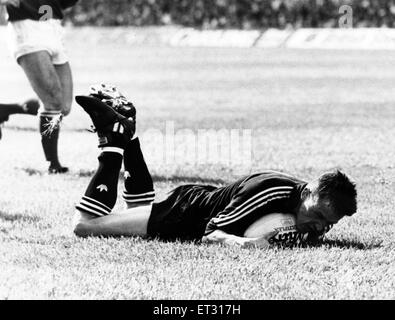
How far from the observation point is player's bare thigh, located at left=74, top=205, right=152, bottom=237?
231 inches

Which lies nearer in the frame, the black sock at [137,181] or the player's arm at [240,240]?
the player's arm at [240,240]

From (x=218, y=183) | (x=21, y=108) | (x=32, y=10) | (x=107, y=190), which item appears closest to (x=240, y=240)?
(x=107, y=190)

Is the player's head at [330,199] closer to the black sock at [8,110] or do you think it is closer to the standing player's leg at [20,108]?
the standing player's leg at [20,108]

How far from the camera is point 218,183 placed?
27.5 ft

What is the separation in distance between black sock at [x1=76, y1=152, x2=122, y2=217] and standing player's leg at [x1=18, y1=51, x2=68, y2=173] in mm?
2704

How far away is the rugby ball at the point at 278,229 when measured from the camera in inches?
213

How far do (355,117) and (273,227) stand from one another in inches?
380

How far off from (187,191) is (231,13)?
113 ft

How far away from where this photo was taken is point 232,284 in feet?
15.8

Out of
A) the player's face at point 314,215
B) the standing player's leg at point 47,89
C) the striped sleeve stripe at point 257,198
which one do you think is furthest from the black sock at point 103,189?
the standing player's leg at point 47,89

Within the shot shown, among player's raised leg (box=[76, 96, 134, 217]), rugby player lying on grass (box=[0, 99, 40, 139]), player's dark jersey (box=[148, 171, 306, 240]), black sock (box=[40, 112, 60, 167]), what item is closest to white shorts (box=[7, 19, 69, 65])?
black sock (box=[40, 112, 60, 167])

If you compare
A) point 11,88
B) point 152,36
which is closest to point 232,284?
point 11,88

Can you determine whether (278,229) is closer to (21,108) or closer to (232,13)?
(21,108)

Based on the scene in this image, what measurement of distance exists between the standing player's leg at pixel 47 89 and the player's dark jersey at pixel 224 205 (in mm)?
3017
